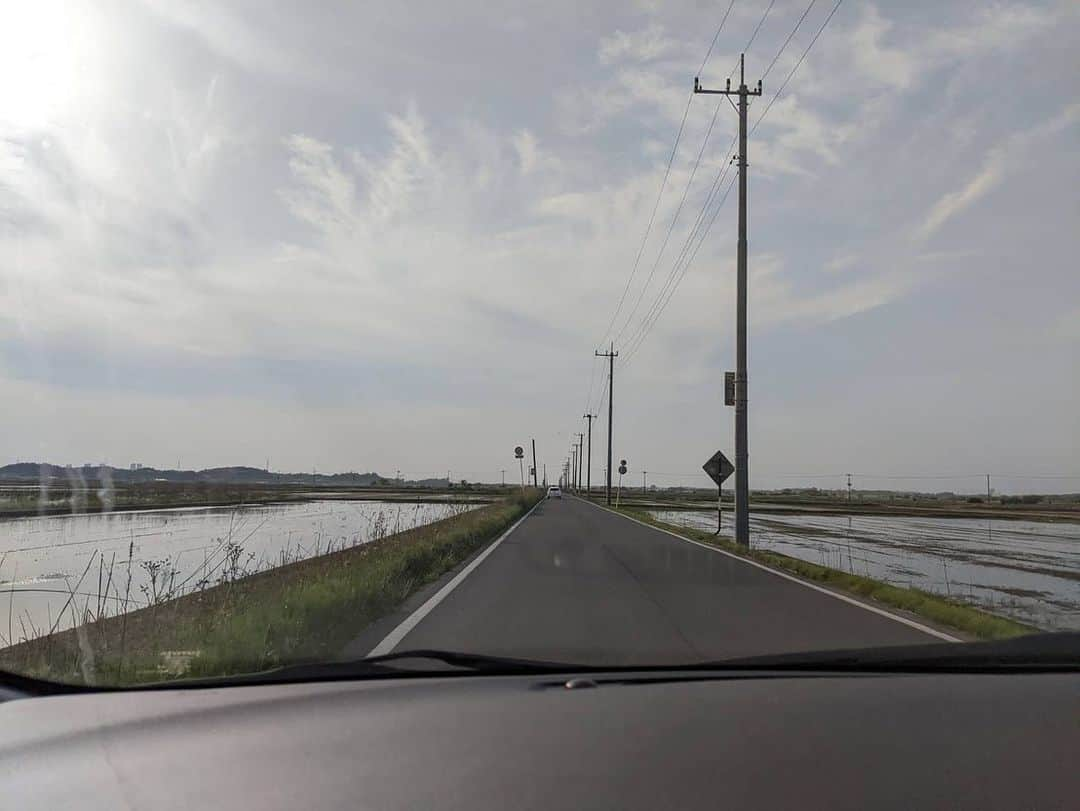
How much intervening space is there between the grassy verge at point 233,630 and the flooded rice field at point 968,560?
25.5 ft

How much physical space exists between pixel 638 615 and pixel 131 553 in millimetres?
6290

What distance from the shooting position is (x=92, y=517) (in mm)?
30891

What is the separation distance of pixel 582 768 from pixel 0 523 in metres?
28.7

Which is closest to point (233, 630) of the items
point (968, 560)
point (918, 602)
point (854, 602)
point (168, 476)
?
point (854, 602)

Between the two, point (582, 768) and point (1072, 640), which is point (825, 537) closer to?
point (1072, 640)

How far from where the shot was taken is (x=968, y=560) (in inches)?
832

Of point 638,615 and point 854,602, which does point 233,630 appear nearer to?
point 638,615

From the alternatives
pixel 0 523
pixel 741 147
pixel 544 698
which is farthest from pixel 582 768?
pixel 0 523

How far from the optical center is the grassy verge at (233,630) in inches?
229

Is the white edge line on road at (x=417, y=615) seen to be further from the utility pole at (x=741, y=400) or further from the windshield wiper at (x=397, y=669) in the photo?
the utility pole at (x=741, y=400)

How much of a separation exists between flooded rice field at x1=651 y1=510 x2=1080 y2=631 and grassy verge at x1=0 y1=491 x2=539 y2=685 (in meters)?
7.78

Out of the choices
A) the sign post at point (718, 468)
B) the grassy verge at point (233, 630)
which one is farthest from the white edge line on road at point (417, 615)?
the sign post at point (718, 468)

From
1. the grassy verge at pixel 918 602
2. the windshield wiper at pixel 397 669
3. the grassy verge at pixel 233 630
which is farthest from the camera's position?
the grassy verge at pixel 918 602

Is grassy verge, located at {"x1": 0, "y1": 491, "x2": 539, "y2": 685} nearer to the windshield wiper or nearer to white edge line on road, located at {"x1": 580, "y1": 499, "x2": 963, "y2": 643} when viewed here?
the windshield wiper
